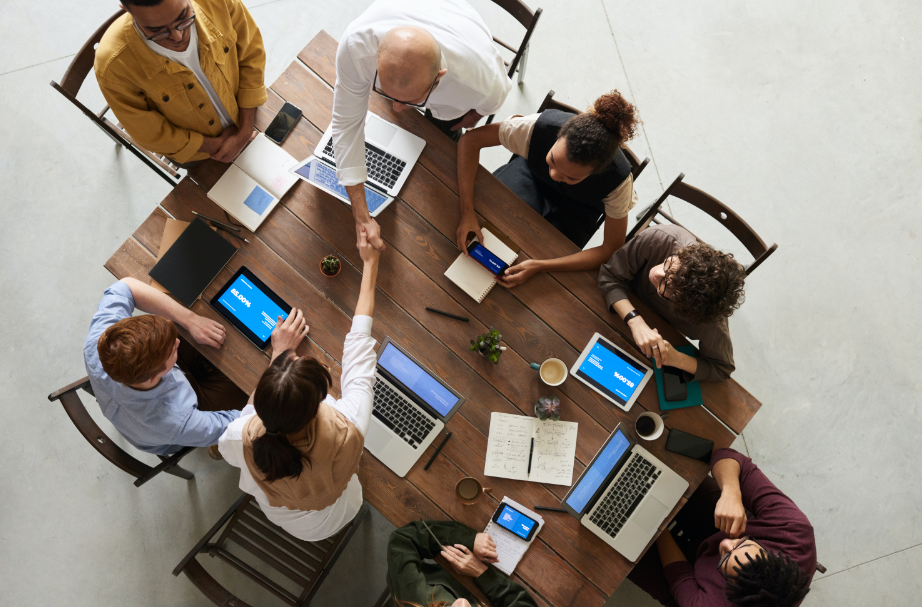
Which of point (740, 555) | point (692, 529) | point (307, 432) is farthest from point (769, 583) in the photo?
point (307, 432)

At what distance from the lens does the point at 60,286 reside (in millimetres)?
2809

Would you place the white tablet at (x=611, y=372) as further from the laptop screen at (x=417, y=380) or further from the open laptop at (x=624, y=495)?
the laptop screen at (x=417, y=380)

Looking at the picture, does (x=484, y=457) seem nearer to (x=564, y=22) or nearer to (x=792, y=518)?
(x=792, y=518)

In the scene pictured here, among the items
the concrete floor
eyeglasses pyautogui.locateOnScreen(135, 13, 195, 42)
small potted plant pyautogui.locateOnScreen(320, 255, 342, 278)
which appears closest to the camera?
eyeglasses pyautogui.locateOnScreen(135, 13, 195, 42)

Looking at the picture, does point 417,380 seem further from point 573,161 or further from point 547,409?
point 573,161

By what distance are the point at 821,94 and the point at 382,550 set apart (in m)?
3.67

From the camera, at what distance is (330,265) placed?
6.33 ft

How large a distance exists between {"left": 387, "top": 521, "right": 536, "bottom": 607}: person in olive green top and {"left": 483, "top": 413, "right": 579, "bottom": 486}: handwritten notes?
0.81ft

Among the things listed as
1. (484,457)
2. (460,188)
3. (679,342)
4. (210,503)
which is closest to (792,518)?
(679,342)

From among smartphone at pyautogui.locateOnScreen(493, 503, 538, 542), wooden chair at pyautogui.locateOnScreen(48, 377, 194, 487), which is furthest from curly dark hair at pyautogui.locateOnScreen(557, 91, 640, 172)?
wooden chair at pyautogui.locateOnScreen(48, 377, 194, 487)

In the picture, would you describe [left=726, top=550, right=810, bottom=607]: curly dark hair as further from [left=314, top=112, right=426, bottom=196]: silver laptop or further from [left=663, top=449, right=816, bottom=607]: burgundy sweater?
[left=314, top=112, right=426, bottom=196]: silver laptop

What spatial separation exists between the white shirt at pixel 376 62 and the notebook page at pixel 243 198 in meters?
0.36

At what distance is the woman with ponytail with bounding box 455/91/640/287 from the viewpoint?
1759mm

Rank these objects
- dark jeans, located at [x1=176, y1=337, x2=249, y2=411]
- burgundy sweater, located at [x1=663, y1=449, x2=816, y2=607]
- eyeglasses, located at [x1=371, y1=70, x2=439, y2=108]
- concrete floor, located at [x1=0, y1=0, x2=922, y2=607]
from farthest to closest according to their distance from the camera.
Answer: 1. concrete floor, located at [x1=0, y1=0, x2=922, y2=607]
2. dark jeans, located at [x1=176, y1=337, x2=249, y2=411]
3. burgundy sweater, located at [x1=663, y1=449, x2=816, y2=607]
4. eyeglasses, located at [x1=371, y1=70, x2=439, y2=108]
